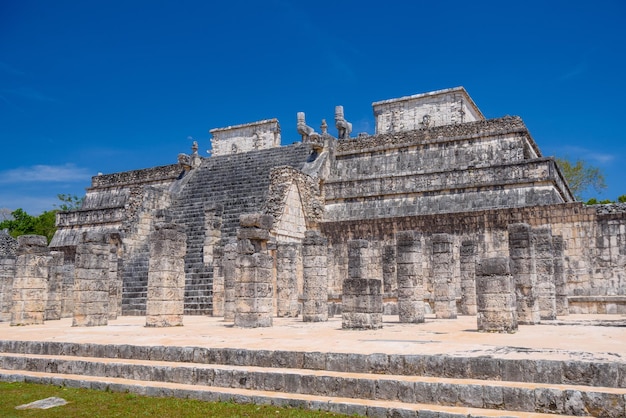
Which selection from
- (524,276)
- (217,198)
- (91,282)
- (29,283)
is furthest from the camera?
(217,198)

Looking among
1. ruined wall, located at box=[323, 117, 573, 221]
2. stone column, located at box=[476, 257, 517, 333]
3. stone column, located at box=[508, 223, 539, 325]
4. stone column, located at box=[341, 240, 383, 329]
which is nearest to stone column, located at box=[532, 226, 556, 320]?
stone column, located at box=[508, 223, 539, 325]

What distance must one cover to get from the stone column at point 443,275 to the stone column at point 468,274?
85 cm

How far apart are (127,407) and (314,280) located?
8.22m

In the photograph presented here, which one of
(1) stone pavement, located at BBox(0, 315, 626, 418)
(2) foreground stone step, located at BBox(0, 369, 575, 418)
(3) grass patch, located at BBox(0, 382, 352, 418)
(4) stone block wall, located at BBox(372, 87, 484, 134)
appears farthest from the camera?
(4) stone block wall, located at BBox(372, 87, 484, 134)

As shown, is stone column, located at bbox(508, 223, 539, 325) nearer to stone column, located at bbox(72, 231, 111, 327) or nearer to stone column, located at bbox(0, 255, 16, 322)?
stone column, located at bbox(72, 231, 111, 327)

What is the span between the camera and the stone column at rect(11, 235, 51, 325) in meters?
14.9

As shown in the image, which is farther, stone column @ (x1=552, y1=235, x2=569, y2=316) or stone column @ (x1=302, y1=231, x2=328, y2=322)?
stone column @ (x1=552, y1=235, x2=569, y2=316)

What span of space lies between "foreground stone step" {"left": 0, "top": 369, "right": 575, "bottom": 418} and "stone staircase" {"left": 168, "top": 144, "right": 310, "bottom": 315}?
10.3m

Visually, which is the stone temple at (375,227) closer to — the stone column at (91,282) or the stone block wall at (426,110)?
the stone column at (91,282)

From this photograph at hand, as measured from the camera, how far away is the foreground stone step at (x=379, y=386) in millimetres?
5633

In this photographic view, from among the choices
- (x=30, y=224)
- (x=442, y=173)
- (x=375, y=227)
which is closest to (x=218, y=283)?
(x=375, y=227)

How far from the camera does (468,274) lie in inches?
623

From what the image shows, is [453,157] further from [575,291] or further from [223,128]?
[223,128]

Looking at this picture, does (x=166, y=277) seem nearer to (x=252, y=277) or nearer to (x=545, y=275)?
(x=252, y=277)
